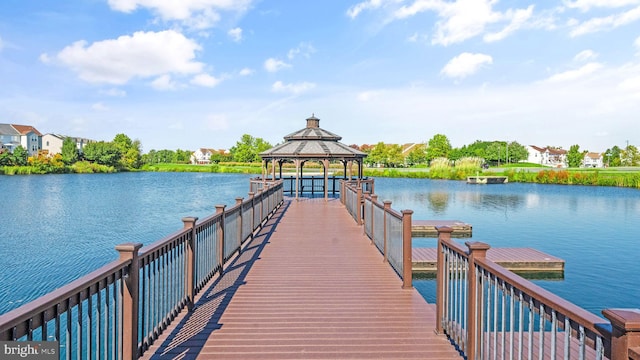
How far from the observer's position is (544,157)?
107188 mm

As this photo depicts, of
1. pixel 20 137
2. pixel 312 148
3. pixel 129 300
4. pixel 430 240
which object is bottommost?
pixel 430 240

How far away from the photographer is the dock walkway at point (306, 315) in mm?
3418

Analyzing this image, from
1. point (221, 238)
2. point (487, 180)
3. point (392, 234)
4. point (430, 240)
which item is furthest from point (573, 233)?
point (487, 180)

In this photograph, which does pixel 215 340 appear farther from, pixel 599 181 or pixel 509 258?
pixel 599 181

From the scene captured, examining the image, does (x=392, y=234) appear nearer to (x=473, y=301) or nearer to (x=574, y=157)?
(x=473, y=301)

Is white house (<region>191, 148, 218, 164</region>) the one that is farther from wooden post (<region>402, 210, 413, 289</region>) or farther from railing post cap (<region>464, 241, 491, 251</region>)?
railing post cap (<region>464, 241, 491, 251</region>)

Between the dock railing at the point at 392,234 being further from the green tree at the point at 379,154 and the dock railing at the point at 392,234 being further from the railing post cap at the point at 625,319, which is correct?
the green tree at the point at 379,154

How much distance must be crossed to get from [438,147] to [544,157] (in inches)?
1721

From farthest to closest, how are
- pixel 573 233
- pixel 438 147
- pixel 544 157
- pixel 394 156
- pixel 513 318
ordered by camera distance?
pixel 544 157 → pixel 394 156 → pixel 438 147 → pixel 573 233 → pixel 513 318

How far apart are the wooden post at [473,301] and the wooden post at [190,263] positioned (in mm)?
2782

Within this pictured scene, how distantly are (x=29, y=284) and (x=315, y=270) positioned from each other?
7.36 meters

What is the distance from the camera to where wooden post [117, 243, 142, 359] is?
285cm

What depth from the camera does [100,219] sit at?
19.3 m

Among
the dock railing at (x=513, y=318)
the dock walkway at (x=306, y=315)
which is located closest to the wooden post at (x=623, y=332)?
the dock railing at (x=513, y=318)
